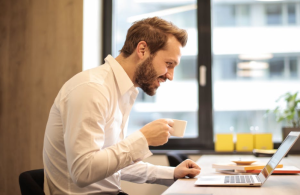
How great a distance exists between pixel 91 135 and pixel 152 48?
1.94ft

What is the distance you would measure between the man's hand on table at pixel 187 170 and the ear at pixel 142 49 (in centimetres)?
54

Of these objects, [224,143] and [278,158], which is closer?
[278,158]

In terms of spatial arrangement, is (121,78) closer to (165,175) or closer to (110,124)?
(110,124)

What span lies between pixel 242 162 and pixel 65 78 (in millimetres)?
1796

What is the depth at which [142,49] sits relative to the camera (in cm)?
163

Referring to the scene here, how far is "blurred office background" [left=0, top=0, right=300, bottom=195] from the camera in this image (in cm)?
308

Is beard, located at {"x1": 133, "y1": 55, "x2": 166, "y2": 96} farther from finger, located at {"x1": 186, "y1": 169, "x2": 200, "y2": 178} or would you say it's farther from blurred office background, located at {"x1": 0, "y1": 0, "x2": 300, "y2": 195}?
blurred office background, located at {"x1": 0, "y1": 0, "x2": 300, "y2": 195}

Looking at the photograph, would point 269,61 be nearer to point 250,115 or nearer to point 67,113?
point 250,115

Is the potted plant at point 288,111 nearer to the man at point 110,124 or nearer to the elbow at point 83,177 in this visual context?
the man at point 110,124

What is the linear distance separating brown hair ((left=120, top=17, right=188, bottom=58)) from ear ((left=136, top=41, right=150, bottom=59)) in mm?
18

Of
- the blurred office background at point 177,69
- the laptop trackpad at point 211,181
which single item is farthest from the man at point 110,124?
the blurred office background at point 177,69

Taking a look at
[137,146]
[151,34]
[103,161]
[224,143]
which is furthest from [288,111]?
[103,161]

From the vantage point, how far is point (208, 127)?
135 inches

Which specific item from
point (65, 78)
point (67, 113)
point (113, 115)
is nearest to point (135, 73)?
point (113, 115)
